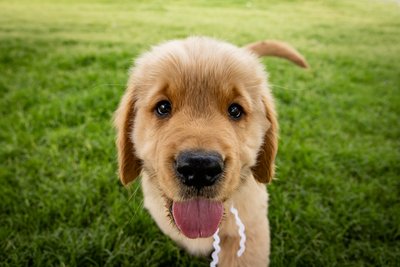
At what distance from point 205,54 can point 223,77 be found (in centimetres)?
18

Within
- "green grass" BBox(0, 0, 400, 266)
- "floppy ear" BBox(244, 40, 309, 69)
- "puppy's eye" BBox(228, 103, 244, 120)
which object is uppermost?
"floppy ear" BBox(244, 40, 309, 69)

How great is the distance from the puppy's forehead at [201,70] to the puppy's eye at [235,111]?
0.23 feet

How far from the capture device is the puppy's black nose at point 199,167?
1467 millimetres

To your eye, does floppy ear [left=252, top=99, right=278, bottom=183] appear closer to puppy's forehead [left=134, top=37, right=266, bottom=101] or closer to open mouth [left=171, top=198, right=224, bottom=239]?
puppy's forehead [left=134, top=37, right=266, bottom=101]

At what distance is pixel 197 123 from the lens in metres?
1.69

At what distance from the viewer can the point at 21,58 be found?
5340mm

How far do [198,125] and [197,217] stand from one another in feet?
1.64

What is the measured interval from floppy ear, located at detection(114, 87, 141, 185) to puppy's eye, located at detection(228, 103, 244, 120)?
0.65 meters

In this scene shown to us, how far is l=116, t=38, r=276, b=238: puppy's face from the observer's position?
1.57 metres

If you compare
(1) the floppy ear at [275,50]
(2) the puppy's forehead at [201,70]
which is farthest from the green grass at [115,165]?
(2) the puppy's forehead at [201,70]

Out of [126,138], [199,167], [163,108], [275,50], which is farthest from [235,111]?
[275,50]

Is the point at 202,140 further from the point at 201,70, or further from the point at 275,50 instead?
the point at 275,50

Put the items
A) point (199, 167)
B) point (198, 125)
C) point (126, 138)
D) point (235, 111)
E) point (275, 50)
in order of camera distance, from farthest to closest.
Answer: point (275, 50) < point (126, 138) < point (235, 111) < point (198, 125) < point (199, 167)

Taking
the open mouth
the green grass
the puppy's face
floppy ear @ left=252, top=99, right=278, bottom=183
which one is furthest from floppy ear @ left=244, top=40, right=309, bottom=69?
the open mouth
